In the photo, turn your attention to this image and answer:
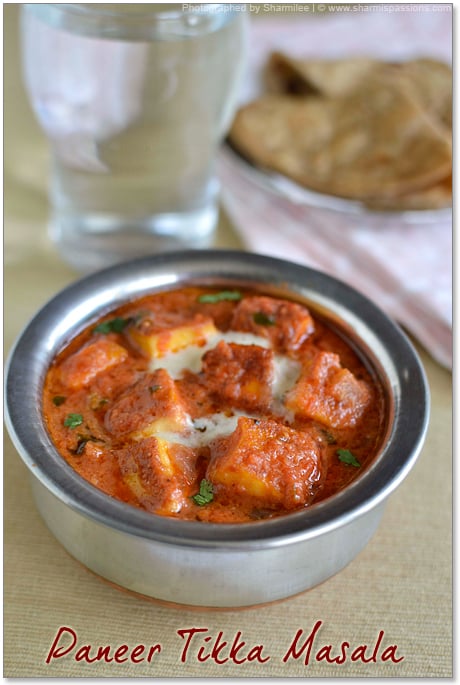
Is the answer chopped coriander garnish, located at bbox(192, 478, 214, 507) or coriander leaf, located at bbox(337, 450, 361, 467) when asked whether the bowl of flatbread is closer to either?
coriander leaf, located at bbox(337, 450, 361, 467)

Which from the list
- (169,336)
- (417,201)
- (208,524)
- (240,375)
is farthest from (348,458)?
(417,201)

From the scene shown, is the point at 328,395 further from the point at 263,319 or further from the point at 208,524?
the point at 208,524

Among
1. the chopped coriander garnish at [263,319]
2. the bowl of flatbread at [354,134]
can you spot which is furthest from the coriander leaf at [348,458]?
the bowl of flatbread at [354,134]

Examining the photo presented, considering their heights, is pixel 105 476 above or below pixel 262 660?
above

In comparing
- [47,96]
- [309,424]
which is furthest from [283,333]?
[47,96]

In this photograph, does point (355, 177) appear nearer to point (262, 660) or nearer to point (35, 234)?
point (35, 234)

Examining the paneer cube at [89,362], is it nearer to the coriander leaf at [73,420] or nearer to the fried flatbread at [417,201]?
the coriander leaf at [73,420]
